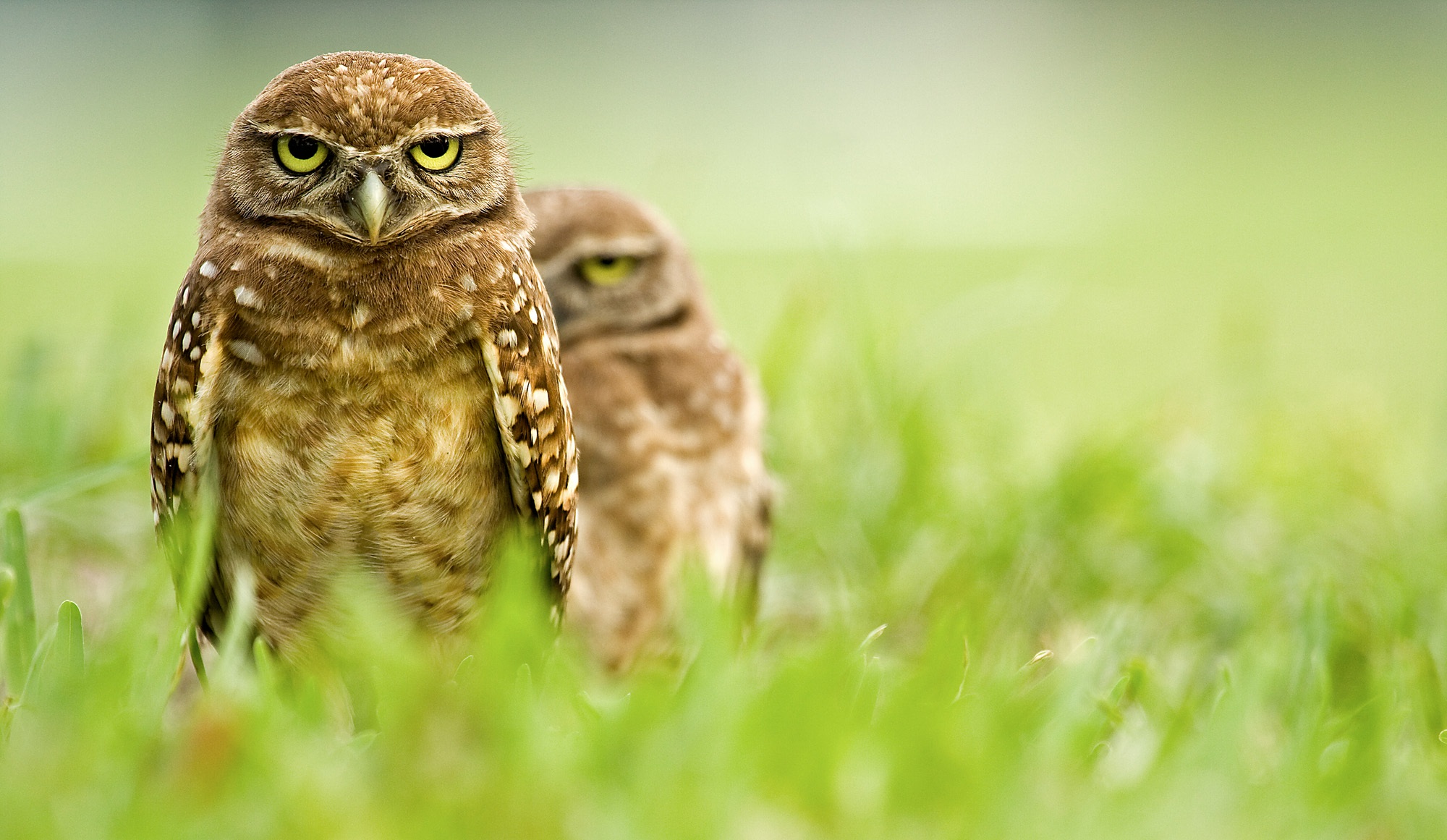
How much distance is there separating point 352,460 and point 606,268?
1.53 metres

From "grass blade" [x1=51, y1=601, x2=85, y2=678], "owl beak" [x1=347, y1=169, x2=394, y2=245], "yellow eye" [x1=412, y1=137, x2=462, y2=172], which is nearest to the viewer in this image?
"grass blade" [x1=51, y1=601, x2=85, y2=678]

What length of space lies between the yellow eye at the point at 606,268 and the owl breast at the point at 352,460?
1.33 metres

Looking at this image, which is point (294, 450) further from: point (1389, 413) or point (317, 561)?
point (1389, 413)

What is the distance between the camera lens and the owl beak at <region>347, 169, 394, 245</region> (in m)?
2.10

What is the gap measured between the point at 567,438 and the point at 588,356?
1154mm

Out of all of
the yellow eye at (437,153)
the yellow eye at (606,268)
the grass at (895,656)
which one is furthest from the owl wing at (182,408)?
the yellow eye at (606,268)

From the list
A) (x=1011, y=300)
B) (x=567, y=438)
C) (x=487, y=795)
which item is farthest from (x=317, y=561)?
(x=1011, y=300)

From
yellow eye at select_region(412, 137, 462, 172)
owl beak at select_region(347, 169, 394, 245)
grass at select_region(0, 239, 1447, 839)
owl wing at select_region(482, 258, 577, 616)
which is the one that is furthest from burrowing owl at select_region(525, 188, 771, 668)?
owl beak at select_region(347, 169, 394, 245)

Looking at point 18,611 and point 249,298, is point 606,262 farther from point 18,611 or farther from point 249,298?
point 18,611

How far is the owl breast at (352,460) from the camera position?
2.13 meters

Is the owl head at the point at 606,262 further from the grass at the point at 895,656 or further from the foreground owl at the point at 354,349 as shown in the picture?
the foreground owl at the point at 354,349

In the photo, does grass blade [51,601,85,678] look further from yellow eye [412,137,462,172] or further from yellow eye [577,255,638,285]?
yellow eye [577,255,638,285]

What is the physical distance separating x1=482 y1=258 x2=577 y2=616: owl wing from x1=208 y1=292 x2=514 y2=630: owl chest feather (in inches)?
1.7

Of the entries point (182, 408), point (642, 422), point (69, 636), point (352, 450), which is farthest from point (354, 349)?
point (642, 422)
